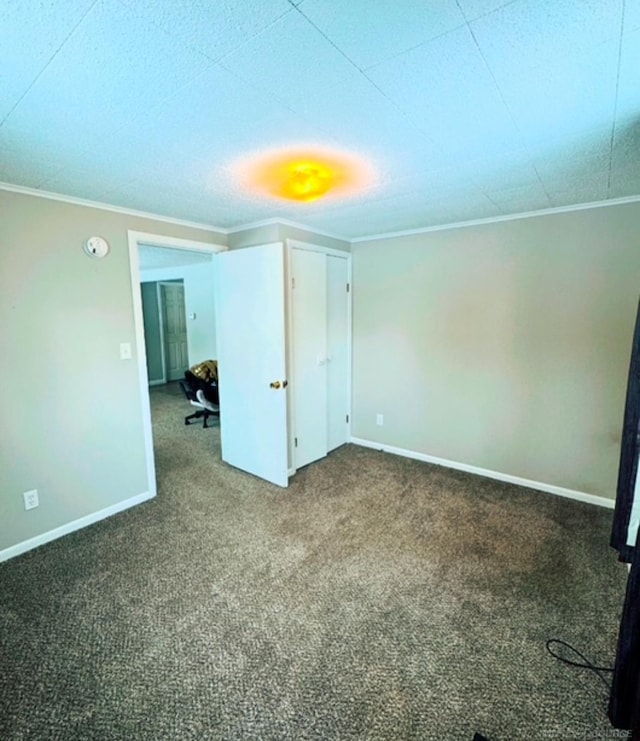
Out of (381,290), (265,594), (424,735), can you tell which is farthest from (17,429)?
(381,290)

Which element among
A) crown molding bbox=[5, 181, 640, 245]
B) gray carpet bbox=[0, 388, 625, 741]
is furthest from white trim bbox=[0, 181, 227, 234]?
gray carpet bbox=[0, 388, 625, 741]

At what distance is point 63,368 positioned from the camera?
2461mm

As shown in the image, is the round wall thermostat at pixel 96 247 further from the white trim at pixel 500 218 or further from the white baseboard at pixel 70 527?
the white trim at pixel 500 218

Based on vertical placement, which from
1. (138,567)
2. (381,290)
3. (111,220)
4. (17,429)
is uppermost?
(111,220)

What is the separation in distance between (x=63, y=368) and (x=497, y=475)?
3.60 meters

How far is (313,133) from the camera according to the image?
1554 millimetres

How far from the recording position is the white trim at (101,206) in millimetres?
2177

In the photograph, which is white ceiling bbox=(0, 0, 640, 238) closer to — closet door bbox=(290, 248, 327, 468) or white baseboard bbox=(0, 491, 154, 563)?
closet door bbox=(290, 248, 327, 468)

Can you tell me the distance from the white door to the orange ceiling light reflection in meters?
5.99

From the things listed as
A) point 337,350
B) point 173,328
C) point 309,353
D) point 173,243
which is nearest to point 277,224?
point 173,243

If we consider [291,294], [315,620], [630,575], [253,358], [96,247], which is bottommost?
[315,620]

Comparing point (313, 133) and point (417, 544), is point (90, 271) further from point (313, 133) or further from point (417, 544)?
point (417, 544)

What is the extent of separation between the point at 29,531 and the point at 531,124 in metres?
3.61

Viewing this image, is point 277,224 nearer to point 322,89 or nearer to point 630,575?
point 322,89
